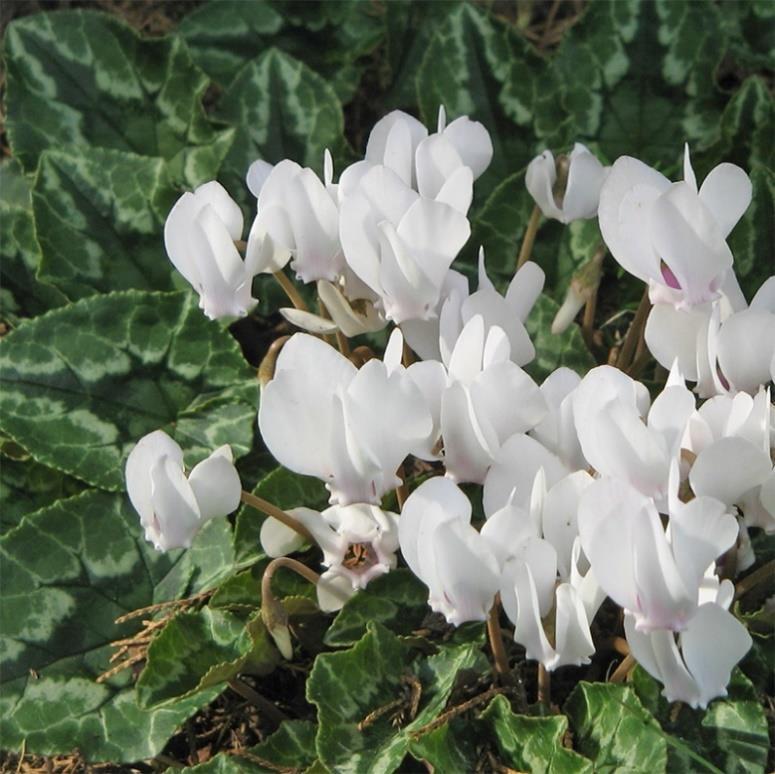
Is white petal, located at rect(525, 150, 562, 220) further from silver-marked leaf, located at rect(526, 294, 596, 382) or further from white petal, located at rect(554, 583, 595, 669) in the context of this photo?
white petal, located at rect(554, 583, 595, 669)

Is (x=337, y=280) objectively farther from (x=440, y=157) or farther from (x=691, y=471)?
(x=691, y=471)

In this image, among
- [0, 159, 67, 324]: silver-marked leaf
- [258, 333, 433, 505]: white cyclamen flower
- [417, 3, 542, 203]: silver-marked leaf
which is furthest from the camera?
[417, 3, 542, 203]: silver-marked leaf

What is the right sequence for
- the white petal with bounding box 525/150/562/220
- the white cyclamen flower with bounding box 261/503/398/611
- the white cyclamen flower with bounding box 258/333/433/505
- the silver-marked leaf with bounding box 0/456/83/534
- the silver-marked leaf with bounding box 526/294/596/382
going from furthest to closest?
the silver-marked leaf with bounding box 0/456/83/534, the silver-marked leaf with bounding box 526/294/596/382, the white petal with bounding box 525/150/562/220, the white cyclamen flower with bounding box 261/503/398/611, the white cyclamen flower with bounding box 258/333/433/505

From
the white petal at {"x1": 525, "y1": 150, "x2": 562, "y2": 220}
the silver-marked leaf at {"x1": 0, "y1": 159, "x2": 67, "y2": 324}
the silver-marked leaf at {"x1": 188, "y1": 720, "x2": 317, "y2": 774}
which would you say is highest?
the white petal at {"x1": 525, "y1": 150, "x2": 562, "y2": 220}

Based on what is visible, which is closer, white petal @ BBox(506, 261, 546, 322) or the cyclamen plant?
the cyclamen plant

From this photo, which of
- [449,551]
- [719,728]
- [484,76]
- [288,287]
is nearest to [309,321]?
[288,287]

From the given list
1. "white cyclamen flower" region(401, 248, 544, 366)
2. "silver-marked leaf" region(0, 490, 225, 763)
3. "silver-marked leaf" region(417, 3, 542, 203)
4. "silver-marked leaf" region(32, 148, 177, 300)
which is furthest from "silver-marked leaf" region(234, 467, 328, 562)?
"silver-marked leaf" region(417, 3, 542, 203)

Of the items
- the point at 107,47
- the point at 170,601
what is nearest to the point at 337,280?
the point at 170,601
